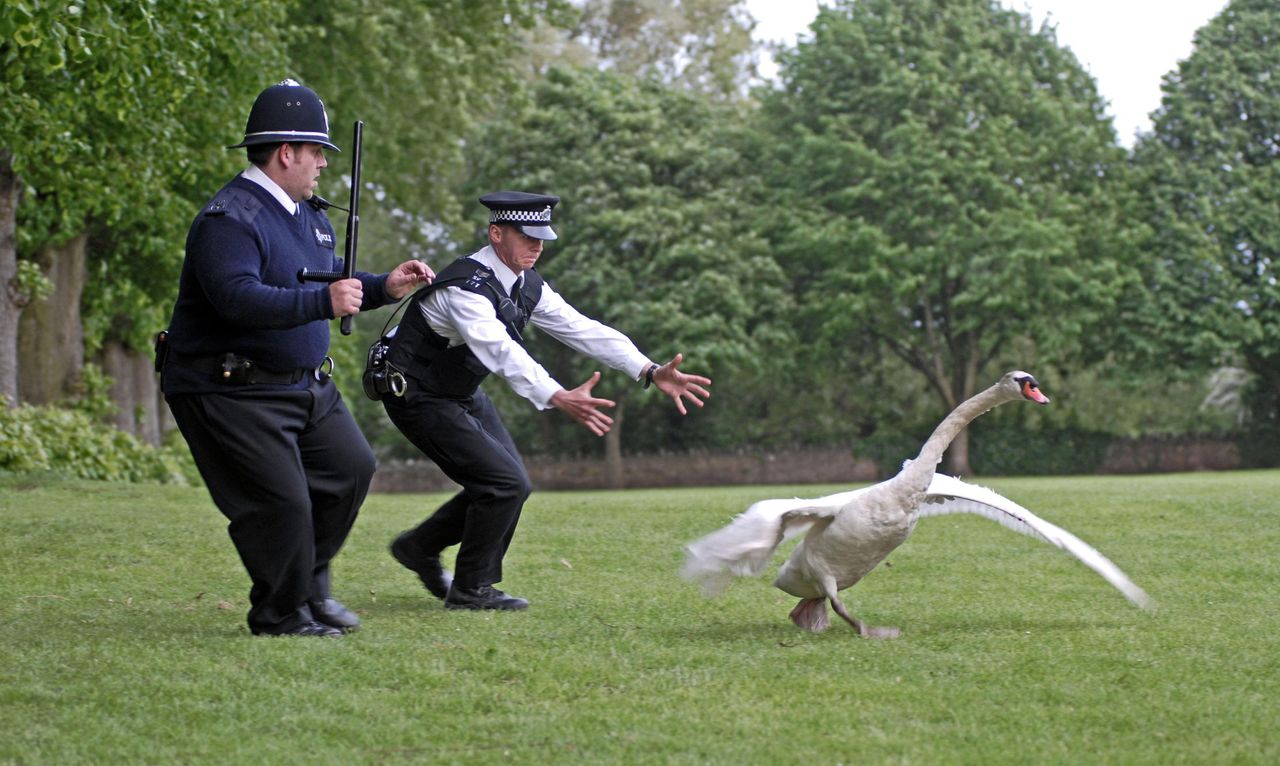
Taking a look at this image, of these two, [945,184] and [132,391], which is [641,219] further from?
[132,391]

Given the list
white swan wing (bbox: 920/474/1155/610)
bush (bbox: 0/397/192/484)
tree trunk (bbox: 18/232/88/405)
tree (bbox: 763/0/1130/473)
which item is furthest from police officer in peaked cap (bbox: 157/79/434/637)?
tree (bbox: 763/0/1130/473)

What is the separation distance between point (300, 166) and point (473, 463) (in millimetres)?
1928

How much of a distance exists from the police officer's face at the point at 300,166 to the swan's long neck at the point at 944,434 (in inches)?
127

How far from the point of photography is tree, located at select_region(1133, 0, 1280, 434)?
4394 cm

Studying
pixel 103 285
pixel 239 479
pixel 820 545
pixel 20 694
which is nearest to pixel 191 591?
pixel 239 479

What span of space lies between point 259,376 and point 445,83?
74.7 ft

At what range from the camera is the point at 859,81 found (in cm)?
4603

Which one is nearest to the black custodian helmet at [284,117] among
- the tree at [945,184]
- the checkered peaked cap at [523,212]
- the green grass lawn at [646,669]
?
the checkered peaked cap at [523,212]

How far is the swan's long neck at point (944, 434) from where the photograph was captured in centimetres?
744

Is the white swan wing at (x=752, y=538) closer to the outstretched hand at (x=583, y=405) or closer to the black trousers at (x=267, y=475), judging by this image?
the outstretched hand at (x=583, y=405)

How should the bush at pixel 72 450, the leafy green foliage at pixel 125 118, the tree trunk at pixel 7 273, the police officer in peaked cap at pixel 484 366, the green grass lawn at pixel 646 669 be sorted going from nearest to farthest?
the green grass lawn at pixel 646 669
the police officer in peaked cap at pixel 484 366
the leafy green foliage at pixel 125 118
the bush at pixel 72 450
the tree trunk at pixel 7 273

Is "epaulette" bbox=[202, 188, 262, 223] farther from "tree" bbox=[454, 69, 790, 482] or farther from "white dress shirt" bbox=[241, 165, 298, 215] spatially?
"tree" bbox=[454, 69, 790, 482]

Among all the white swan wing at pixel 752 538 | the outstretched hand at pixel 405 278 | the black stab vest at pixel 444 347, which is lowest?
the white swan wing at pixel 752 538

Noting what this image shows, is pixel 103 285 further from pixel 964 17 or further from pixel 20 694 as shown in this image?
pixel 964 17
